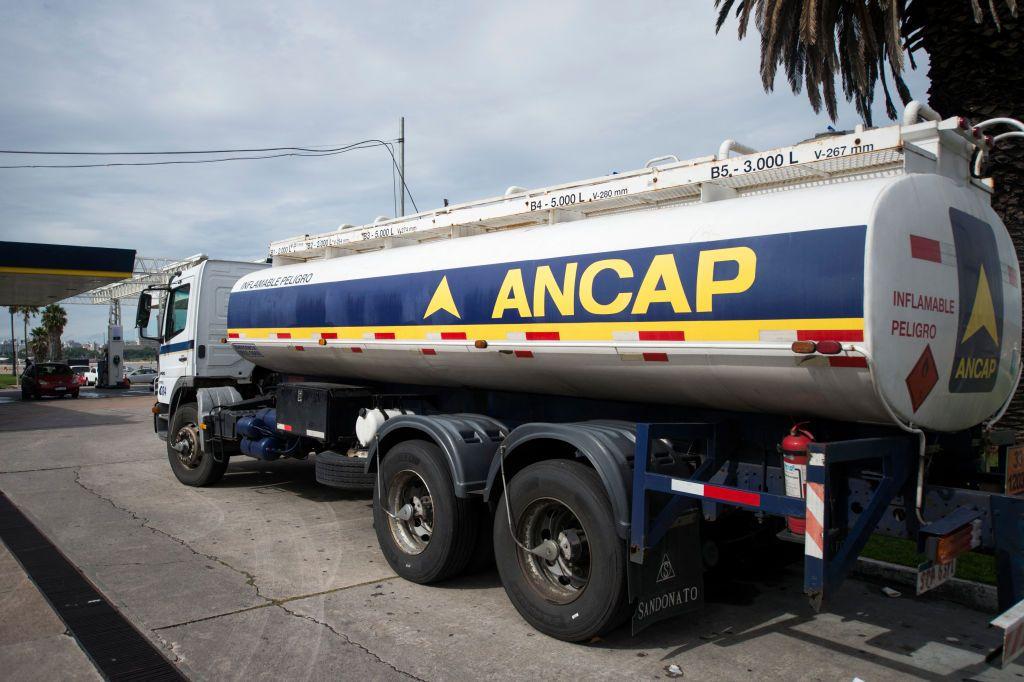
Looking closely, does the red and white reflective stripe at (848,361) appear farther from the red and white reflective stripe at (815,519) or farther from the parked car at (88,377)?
the parked car at (88,377)

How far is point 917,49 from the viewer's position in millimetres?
10969

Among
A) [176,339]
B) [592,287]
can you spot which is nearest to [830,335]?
[592,287]

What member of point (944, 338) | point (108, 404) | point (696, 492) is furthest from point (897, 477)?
point (108, 404)

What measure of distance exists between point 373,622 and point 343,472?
7.53 ft

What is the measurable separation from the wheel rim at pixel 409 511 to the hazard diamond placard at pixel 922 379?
372 centimetres

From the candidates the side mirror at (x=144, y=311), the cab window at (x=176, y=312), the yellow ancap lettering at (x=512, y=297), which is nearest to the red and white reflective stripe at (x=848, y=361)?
the yellow ancap lettering at (x=512, y=297)

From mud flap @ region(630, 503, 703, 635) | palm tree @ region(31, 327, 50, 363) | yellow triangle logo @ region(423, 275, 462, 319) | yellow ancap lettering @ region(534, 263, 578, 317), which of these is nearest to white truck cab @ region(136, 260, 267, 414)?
yellow triangle logo @ region(423, 275, 462, 319)

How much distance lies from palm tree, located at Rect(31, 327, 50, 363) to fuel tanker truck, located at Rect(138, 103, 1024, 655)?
87961mm

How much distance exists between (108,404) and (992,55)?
29467 millimetres

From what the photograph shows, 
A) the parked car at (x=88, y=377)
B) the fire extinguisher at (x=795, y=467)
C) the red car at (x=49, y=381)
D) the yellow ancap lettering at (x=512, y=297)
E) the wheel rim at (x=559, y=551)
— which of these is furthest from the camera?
the parked car at (x=88, y=377)

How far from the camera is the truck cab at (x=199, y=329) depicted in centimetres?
1059

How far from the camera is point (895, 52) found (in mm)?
9562

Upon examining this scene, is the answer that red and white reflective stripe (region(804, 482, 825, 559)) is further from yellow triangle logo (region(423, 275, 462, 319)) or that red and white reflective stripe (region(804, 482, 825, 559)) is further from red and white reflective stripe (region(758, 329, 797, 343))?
yellow triangle logo (region(423, 275, 462, 319))

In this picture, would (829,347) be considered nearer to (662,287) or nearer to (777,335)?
(777,335)
